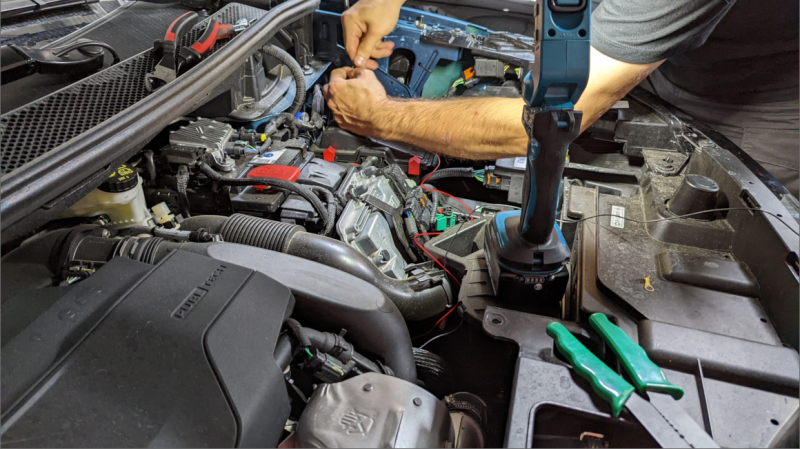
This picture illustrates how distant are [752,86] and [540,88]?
61.7 inches

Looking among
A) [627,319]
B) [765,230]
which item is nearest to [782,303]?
[765,230]

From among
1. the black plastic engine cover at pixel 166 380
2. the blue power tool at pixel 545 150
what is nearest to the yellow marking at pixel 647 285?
the blue power tool at pixel 545 150

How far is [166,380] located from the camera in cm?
62

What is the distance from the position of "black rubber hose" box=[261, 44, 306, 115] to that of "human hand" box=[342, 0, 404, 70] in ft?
0.98

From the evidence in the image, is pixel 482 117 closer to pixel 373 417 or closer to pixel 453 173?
pixel 453 173

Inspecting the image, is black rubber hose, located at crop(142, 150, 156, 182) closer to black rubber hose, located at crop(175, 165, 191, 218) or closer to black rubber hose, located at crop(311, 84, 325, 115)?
black rubber hose, located at crop(175, 165, 191, 218)

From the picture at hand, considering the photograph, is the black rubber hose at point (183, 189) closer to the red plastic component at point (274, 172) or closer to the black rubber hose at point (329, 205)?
the red plastic component at point (274, 172)

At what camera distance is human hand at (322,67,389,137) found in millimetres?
1838

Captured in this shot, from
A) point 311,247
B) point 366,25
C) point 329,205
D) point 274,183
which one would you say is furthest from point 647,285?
point 366,25

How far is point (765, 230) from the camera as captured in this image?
934 millimetres

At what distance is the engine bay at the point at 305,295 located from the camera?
24.6 inches

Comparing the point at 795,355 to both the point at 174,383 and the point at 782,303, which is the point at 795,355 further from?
the point at 174,383

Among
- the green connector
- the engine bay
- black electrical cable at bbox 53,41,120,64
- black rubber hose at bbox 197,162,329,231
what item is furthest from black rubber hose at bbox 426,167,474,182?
black electrical cable at bbox 53,41,120,64

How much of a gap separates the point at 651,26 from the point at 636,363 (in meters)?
1.02
